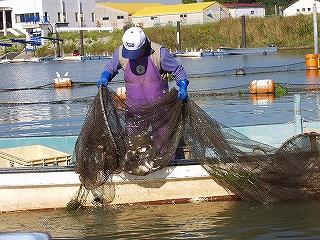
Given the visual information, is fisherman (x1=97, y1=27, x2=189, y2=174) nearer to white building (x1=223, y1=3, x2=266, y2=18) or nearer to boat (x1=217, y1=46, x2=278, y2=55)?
boat (x1=217, y1=46, x2=278, y2=55)

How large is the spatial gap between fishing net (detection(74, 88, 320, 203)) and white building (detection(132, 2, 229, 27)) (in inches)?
2915

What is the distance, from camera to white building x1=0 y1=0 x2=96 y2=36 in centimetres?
8744

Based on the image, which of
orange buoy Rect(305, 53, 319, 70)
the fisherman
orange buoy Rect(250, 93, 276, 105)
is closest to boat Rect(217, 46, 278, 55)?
orange buoy Rect(305, 53, 319, 70)

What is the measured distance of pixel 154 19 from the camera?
88438 millimetres

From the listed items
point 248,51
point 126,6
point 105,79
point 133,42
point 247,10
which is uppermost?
point 126,6

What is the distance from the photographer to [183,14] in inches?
3403

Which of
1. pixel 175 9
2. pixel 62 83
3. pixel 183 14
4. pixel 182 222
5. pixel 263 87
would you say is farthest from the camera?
pixel 175 9

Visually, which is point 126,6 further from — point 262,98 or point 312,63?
point 262,98

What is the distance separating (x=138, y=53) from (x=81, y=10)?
8717cm

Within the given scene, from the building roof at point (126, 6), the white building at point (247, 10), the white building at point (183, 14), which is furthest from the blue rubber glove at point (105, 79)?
the building roof at point (126, 6)

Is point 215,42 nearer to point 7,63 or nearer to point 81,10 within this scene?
point 7,63

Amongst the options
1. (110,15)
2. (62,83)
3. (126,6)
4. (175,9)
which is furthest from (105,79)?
(126,6)

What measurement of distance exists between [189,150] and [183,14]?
7865cm

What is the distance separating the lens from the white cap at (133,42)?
8523 mm
